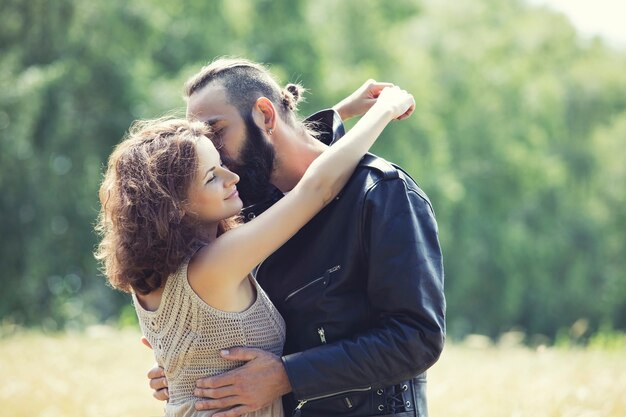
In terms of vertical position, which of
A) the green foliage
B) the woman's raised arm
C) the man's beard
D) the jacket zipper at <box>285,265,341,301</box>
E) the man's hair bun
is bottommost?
the jacket zipper at <box>285,265,341,301</box>

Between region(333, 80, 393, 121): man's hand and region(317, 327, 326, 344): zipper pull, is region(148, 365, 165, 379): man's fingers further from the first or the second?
region(333, 80, 393, 121): man's hand

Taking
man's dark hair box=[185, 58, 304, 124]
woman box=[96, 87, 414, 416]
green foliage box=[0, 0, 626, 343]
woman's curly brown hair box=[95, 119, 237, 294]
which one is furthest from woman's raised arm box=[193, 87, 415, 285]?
green foliage box=[0, 0, 626, 343]

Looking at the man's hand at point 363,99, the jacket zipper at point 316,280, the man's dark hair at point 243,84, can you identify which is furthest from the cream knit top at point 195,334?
the man's hand at point 363,99

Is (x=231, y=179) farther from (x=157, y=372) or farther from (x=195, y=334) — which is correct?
(x=157, y=372)

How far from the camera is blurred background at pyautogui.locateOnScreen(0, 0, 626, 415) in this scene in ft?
71.9

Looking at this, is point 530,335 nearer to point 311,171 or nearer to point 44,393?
point 44,393

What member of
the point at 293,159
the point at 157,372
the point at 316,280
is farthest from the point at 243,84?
the point at 157,372

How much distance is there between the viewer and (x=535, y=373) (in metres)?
8.00

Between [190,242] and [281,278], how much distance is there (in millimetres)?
457

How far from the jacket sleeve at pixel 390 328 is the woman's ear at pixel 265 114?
0.89m

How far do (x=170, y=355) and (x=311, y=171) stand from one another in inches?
36.1

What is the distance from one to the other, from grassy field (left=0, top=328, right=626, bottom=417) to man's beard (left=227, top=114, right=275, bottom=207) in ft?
8.56

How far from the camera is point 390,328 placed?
3438 millimetres

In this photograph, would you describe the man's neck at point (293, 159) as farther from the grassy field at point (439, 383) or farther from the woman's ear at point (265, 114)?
the grassy field at point (439, 383)
